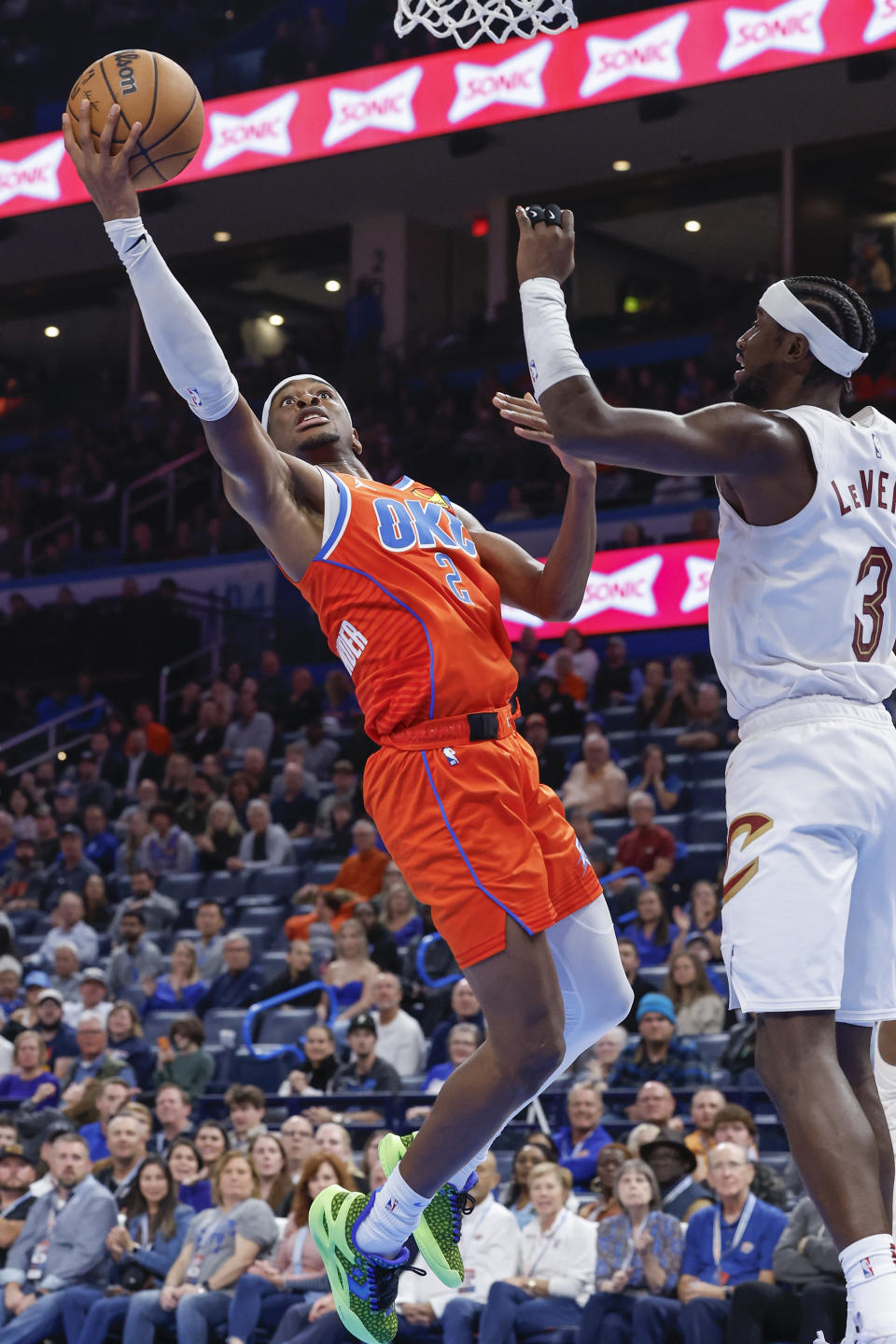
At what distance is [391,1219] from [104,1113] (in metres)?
8.01

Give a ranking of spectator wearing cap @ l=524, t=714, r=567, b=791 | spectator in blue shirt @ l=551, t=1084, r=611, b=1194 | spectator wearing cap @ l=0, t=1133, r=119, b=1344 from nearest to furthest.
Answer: spectator in blue shirt @ l=551, t=1084, r=611, b=1194 < spectator wearing cap @ l=0, t=1133, r=119, b=1344 < spectator wearing cap @ l=524, t=714, r=567, b=791

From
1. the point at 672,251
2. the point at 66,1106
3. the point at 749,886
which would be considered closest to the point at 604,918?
the point at 749,886

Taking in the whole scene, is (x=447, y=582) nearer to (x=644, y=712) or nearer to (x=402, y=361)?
(x=644, y=712)

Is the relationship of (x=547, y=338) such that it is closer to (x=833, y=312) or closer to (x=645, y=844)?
(x=833, y=312)

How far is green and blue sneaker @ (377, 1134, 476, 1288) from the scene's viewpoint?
193 inches

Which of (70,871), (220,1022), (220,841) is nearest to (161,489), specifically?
(70,871)

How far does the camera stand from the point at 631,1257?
9.02 metres

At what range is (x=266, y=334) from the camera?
2723 cm

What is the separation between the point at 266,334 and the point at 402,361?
4401mm

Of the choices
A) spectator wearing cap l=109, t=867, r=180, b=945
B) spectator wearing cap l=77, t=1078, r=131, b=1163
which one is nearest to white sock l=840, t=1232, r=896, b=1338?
spectator wearing cap l=77, t=1078, r=131, b=1163

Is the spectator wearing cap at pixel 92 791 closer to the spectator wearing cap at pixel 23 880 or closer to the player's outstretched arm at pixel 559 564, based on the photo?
the spectator wearing cap at pixel 23 880

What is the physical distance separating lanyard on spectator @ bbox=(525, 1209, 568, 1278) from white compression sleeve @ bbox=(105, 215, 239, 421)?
20.4 ft

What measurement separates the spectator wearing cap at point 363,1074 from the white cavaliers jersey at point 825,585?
770 cm

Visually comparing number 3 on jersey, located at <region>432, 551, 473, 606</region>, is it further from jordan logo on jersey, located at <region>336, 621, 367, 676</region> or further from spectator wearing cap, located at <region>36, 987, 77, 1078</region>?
spectator wearing cap, located at <region>36, 987, 77, 1078</region>
